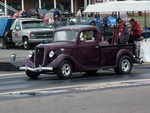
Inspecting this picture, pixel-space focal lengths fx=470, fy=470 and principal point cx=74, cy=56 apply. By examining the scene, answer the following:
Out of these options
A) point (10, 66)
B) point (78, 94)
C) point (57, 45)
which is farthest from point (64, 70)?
point (10, 66)

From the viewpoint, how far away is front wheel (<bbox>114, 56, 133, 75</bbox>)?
52.1 feet

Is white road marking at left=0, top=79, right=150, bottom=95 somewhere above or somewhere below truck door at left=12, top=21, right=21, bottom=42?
below

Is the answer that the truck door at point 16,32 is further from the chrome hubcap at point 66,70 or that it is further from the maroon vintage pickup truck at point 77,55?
the chrome hubcap at point 66,70

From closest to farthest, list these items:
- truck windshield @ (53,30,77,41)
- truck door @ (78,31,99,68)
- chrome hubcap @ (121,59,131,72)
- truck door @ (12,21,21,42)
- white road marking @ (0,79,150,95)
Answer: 1. white road marking @ (0,79,150,95)
2. truck door @ (78,31,99,68)
3. truck windshield @ (53,30,77,41)
4. chrome hubcap @ (121,59,131,72)
5. truck door @ (12,21,21,42)

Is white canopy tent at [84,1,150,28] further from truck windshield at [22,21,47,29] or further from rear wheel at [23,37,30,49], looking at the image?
rear wheel at [23,37,30,49]

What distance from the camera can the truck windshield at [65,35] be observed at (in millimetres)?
15495

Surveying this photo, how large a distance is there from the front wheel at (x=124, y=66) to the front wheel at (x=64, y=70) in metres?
1.86

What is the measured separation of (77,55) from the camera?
49.7 ft

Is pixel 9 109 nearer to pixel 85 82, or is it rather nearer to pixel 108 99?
pixel 108 99

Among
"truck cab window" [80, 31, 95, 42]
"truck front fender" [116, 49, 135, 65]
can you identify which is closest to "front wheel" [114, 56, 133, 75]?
A: "truck front fender" [116, 49, 135, 65]

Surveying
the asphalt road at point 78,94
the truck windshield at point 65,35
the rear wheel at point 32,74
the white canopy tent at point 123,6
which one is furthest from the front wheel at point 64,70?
the white canopy tent at point 123,6

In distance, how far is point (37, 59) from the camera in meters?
15.1

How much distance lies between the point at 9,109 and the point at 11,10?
58260mm

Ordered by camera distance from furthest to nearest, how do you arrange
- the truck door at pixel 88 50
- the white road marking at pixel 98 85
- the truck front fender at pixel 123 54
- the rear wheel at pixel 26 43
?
the rear wheel at pixel 26 43
the truck front fender at pixel 123 54
the truck door at pixel 88 50
the white road marking at pixel 98 85
